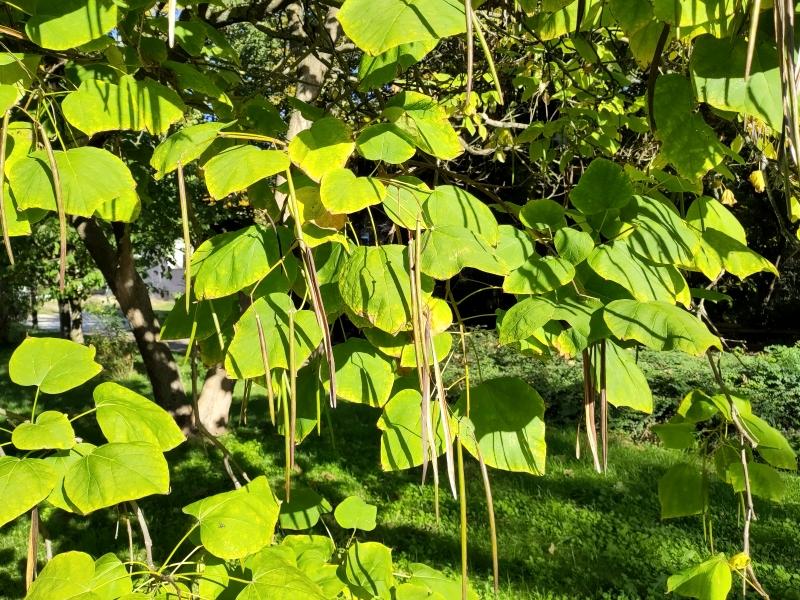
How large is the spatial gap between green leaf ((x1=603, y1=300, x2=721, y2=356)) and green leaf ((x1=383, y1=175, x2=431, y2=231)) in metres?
0.23

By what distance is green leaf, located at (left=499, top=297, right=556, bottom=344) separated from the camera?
2.29ft

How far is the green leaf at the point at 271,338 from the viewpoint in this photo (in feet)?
2.29

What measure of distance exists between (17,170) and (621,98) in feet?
7.53

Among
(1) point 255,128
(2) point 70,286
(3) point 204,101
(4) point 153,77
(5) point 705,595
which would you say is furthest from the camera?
(2) point 70,286

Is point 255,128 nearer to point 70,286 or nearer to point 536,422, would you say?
point 536,422

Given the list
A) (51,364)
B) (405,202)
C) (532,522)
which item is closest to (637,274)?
(405,202)

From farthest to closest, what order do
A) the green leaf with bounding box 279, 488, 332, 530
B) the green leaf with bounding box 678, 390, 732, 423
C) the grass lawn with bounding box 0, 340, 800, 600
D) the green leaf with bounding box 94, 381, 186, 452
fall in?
the grass lawn with bounding box 0, 340, 800, 600 < the green leaf with bounding box 279, 488, 332, 530 < the green leaf with bounding box 678, 390, 732, 423 < the green leaf with bounding box 94, 381, 186, 452

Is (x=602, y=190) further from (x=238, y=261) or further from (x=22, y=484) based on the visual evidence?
(x=22, y=484)

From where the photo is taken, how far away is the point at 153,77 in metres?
1.16

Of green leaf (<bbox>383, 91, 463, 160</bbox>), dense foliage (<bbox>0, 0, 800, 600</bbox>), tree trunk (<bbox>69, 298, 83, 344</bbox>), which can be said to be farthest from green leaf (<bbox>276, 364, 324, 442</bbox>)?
tree trunk (<bbox>69, 298, 83, 344</bbox>)

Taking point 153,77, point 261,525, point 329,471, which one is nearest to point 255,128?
point 153,77

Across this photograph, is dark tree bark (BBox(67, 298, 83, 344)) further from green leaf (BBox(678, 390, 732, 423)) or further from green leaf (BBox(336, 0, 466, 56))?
green leaf (BBox(336, 0, 466, 56))

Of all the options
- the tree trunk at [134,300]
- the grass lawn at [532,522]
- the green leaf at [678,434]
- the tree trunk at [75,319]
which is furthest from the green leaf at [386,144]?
the tree trunk at [75,319]

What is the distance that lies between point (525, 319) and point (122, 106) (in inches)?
23.1
